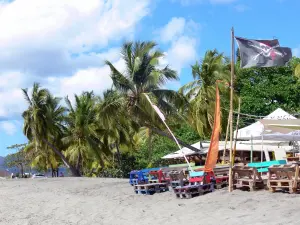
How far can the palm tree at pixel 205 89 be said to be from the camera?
32.7 meters

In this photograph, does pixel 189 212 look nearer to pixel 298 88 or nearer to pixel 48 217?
pixel 48 217

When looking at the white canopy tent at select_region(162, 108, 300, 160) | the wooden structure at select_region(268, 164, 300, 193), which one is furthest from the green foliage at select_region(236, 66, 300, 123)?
the wooden structure at select_region(268, 164, 300, 193)

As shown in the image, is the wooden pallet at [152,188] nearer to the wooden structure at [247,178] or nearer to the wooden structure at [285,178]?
the wooden structure at [247,178]

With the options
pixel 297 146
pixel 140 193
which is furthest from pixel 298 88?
pixel 140 193

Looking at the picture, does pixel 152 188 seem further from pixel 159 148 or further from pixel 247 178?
pixel 159 148

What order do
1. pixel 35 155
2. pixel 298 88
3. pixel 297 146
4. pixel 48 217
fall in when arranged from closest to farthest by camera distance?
pixel 48 217 → pixel 297 146 → pixel 298 88 → pixel 35 155

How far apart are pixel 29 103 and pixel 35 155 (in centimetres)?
943

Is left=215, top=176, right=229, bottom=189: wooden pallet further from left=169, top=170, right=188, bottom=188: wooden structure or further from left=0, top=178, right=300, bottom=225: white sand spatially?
left=169, top=170, right=188, bottom=188: wooden structure

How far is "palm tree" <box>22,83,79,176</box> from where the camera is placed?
4112cm

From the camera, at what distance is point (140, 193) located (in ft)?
55.3

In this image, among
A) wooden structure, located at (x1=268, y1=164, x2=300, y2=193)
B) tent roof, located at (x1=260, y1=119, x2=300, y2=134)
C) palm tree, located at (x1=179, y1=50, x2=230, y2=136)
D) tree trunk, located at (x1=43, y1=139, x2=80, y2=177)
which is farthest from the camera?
tree trunk, located at (x1=43, y1=139, x2=80, y2=177)

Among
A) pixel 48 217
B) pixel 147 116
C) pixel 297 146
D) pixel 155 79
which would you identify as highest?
pixel 155 79

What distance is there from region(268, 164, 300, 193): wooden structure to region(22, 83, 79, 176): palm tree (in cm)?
3073

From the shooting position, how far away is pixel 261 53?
13.8 metres
